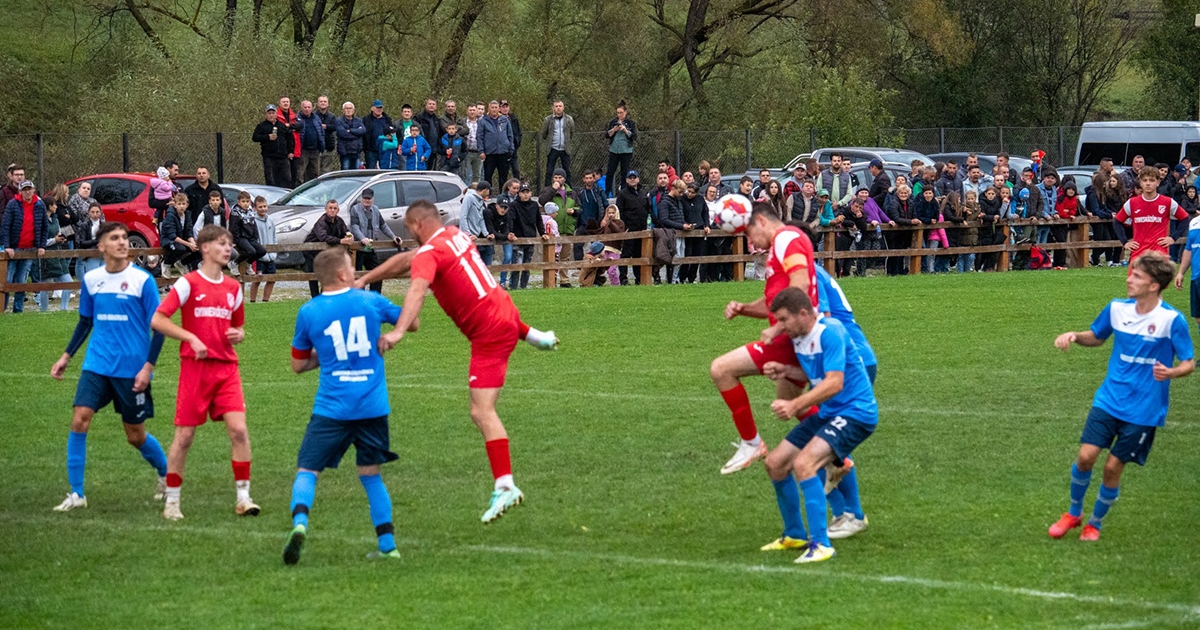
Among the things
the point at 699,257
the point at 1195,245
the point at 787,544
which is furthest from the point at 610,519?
the point at 699,257

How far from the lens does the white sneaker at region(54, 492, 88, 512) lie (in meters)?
9.23

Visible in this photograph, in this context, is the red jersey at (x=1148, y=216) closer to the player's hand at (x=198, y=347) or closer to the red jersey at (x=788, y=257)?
the red jersey at (x=788, y=257)

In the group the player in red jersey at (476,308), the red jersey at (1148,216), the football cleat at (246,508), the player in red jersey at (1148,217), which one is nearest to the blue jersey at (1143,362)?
the player in red jersey at (476,308)

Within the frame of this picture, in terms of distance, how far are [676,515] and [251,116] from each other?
2697cm

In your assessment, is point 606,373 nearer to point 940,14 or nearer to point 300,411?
point 300,411

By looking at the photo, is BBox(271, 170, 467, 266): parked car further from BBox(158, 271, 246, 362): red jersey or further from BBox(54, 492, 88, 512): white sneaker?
BBox(158, 271, 246, 362): red jersey

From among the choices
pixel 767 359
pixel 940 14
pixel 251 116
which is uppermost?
pixel 940 14

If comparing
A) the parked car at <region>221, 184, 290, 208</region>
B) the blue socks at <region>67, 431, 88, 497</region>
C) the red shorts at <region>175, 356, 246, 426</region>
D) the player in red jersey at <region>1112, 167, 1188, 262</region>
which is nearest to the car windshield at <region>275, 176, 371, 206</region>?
the parked car at <region>221, 184, 290, 208</region>

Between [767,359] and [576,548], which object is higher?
[767,359]

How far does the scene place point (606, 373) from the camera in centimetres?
1472

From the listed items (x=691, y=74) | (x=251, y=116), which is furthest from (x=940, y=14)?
(x=251, y=116)

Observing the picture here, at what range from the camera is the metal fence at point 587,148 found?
30500 millimetres

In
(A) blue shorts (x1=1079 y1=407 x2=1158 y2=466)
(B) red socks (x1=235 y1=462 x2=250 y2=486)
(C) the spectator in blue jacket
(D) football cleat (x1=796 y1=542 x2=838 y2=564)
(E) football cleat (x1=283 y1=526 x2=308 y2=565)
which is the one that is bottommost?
(D) football cleat (x1=796 y1=542 x2=838 y2=564)

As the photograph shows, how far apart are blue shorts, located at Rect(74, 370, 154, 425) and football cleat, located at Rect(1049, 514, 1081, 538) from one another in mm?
5382
